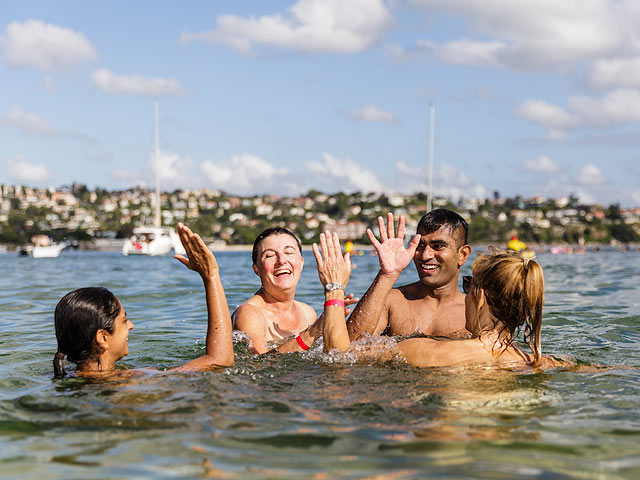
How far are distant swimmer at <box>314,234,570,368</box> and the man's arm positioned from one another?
23 centimetres

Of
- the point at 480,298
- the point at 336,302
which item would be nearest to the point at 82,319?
the point at 336,302

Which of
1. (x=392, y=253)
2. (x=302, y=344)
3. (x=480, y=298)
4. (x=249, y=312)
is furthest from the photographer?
(x=249, y=312)

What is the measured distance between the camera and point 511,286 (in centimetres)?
425

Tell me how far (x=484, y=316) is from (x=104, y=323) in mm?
2603

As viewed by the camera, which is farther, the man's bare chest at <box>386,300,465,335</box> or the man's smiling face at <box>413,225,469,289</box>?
the man's bare chest at <box>386,300,465,335</box>

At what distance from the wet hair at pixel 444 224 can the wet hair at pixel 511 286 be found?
165 cm

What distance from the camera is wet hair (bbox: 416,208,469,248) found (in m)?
6.11

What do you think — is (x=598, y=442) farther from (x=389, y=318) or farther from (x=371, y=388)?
(x=389, y=318)

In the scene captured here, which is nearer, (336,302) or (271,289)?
(336,302)

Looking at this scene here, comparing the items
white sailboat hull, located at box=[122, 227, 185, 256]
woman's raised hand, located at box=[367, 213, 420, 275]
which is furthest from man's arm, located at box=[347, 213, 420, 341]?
white sailboat hull, located at box=[122, 227, 185, 256]

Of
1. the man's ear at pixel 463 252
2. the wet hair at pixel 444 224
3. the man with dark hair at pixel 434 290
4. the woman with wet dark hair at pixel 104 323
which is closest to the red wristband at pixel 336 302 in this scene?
the woman with wet dark hair at pixel 104 323

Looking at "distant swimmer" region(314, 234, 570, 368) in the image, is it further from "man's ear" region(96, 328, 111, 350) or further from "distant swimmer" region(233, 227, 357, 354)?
"man's ear" region(96, 328, 111, 350)

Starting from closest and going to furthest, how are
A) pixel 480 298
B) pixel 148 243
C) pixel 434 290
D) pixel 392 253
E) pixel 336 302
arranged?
1. pixel 480 298
2. pixel 336 302
3. pixel 392 253
4. pixel 434 290
5. pixel 148 243

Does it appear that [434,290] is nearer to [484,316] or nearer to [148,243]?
[484,316]
